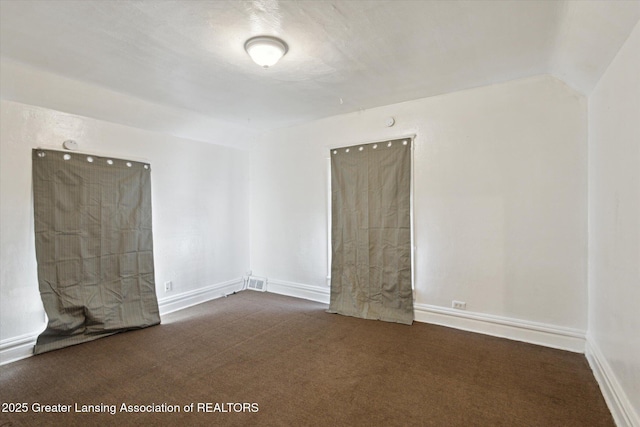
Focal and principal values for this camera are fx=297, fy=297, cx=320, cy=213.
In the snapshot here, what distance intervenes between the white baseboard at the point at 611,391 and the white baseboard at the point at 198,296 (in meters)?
4.30

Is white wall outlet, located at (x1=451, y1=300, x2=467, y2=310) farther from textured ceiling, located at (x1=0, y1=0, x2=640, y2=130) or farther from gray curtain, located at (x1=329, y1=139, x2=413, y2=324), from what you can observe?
textured ceiling, located at (x1=0, y1=0, x2=640, y2=130)

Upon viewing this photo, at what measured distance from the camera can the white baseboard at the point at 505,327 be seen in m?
2.72

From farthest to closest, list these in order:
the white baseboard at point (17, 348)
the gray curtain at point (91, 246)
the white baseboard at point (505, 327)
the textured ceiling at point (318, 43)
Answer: the gray curtain at point (91, 246), the white baseboard at point (505, 327), the white baseboard at point (17, 348), the textured ceiling at point (318, 43)

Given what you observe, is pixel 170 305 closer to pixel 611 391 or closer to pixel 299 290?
pixel 299 290

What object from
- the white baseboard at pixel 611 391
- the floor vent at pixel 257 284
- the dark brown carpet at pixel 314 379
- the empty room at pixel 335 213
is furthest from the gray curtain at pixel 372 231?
the white baseboard at pixel 611 391

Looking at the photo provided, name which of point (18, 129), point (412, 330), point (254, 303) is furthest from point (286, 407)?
point (18, 129)

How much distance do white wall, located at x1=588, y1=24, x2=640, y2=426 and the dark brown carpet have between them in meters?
0.30

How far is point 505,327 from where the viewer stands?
300 cm

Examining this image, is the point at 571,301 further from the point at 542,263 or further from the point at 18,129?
the point at 18,129

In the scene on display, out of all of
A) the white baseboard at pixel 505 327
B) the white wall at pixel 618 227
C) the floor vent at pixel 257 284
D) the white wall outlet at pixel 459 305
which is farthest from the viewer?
the floor vent at pixel 257 284

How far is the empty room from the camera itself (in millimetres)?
1939

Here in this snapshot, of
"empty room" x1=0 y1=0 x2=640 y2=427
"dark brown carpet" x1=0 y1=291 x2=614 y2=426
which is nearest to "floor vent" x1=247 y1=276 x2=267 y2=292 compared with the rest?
"empty room" x1=0 y1=0 x2=640 y2=427

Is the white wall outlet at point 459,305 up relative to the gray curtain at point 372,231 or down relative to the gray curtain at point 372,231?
down

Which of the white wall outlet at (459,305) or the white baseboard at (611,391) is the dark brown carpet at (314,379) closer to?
the white baseboard at (611,391)
